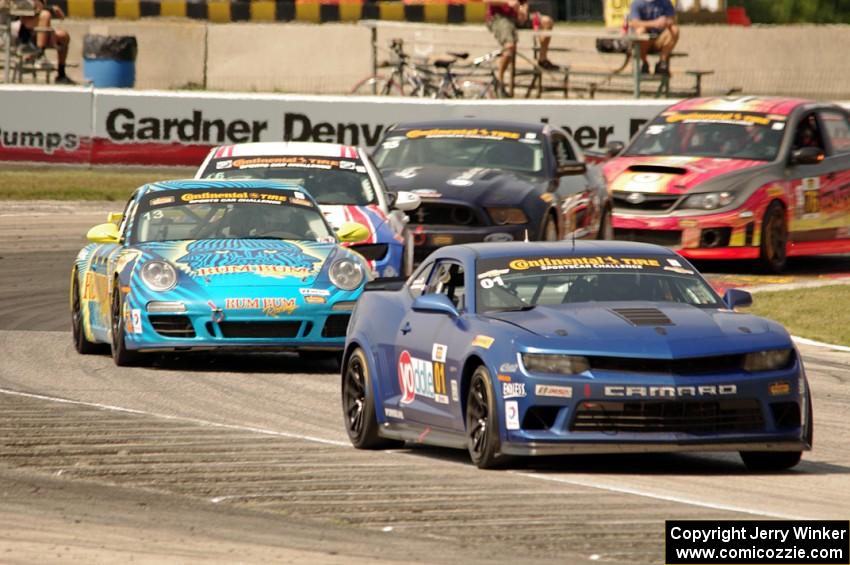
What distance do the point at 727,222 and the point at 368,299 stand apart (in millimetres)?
10050

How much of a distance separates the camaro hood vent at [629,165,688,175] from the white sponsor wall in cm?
738

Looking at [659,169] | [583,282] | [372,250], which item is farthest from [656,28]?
[583,282]

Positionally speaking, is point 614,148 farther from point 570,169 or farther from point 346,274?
point 346,274

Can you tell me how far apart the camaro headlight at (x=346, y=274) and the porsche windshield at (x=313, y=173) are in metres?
3.45

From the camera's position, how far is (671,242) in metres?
21.3

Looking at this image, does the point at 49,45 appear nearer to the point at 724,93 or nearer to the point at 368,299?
the point at 724,93

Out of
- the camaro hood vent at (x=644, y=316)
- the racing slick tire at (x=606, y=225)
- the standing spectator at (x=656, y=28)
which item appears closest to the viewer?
the camaro hood vent at (x=644, y=316)

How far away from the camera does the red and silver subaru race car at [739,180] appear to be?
835 inches

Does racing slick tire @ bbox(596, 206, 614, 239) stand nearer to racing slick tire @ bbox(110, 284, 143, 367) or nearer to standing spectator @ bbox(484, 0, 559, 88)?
racing slick tire @ bbox(110, 284, 143, 367)

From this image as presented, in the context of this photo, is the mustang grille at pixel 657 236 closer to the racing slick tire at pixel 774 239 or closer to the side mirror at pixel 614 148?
the racing slick tire at pixel 774 239

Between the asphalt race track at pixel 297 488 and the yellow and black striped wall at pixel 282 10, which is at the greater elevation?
the yellow and black striped wall at pixel 282 10

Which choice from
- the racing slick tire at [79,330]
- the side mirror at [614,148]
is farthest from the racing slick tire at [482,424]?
the side mirror at [614,148]

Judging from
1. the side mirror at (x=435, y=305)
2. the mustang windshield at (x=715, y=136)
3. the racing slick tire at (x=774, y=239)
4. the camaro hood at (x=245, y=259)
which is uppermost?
the side mirror at (x=435, y=305)

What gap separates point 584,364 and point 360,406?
201cm
